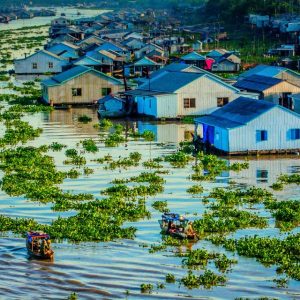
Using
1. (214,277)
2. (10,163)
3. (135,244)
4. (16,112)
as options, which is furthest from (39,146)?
(214,277)

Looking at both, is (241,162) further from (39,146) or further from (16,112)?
(16,112)

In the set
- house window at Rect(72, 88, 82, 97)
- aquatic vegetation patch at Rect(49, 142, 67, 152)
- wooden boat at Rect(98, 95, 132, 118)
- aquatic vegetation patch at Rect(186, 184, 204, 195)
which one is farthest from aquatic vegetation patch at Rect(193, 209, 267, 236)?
house window at Rect(72, 88, 82, 97)

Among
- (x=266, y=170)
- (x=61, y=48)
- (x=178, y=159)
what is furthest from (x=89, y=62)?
(x=266, y=170)

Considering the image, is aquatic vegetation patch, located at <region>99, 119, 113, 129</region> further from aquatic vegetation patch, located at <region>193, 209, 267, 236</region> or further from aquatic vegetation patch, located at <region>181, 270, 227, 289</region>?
aquatic vegetation patch, located at <region>181, 270, 227, 289</region>

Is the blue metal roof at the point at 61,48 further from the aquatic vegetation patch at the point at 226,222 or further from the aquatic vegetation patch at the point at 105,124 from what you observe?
the aquatic vegetation patch at the point at 226,222

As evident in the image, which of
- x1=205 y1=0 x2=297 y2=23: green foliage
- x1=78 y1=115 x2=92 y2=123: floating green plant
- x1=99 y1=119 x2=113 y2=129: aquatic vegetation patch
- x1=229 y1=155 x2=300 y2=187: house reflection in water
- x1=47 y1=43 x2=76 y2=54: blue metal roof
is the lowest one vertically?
x1=229 y1=155 x2=300 y2=187: house reflection in water

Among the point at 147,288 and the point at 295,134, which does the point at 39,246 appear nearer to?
the point at 147,288

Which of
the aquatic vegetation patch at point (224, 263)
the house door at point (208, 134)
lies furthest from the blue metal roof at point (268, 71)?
the aquatic vegetation patch at point (224, 263)
